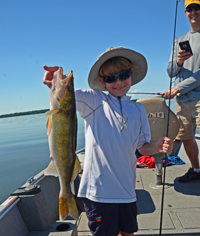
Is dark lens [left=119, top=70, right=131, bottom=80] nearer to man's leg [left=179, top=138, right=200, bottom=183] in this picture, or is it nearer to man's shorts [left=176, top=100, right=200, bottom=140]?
man's shorts [left=176, top=100, right=200, bottom=140]

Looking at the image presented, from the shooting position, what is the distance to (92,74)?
7.18ft

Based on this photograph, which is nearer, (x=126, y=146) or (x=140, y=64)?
(x=126, y=146)

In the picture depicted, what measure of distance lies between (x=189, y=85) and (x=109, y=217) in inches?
110

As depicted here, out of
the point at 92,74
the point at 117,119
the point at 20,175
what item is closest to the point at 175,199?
the point at 117,119

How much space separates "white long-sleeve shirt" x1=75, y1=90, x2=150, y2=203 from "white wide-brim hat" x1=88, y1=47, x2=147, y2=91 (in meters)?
0.26

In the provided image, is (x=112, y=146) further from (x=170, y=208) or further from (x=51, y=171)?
(x=170, y=208)

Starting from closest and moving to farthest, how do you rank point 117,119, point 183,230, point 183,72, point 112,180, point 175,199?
1. point 112,180
2. point 117,119
3. point 183,230
4. point 175,199
5. point 183,72

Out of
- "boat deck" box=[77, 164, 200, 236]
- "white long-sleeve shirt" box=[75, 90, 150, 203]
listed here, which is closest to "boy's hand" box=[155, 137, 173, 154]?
"white long-sleeve shirt" box=[75, 90, 150, 203]

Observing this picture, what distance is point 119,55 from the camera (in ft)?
6.94

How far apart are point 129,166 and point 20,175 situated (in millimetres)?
10046

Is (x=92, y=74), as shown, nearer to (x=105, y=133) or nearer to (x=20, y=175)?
(x=105, y=133)

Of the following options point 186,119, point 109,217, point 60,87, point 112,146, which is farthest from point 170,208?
point 60,87

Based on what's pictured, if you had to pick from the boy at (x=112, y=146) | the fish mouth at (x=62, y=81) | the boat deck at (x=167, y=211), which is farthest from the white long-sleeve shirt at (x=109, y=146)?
the boat deck at (x=167, y=211)

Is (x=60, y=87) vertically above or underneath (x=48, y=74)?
underneath
